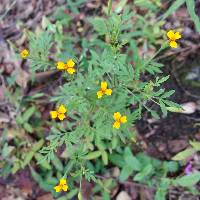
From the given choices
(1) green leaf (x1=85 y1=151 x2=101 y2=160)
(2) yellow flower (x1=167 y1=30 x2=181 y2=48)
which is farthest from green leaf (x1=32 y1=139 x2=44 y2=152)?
(2) yellow flower (x1=167 y1=30 x2=181 y2=48)

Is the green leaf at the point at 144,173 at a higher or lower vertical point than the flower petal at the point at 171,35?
lower

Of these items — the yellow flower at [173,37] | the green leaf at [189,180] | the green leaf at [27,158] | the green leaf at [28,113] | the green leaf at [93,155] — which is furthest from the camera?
the green leaf at [28,113]

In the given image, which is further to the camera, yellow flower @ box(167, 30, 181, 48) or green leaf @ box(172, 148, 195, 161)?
green leaf @ box(172, 148, 195, 161)

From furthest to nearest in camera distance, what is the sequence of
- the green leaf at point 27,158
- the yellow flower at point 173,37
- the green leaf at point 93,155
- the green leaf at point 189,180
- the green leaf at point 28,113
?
the green leaf at point 28,113 < the green leaf at point 27,158 < the green leaf at point 93,155 < the green leaf at point 189,180 < the yellow flower at point 173,37

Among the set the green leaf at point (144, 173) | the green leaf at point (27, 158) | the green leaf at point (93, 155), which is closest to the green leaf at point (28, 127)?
the green leaf at point (27, 158)

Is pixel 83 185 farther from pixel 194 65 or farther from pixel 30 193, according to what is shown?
pixel 194 65

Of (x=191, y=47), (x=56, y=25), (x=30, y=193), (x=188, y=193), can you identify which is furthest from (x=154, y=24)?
(x=30, y=193)

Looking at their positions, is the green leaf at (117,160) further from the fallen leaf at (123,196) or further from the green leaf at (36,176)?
the green leaf at (36,176)

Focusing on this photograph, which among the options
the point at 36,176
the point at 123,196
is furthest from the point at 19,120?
the point at 123,196

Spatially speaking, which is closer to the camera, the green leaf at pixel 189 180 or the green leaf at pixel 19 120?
the green leaf at pixel 189 180

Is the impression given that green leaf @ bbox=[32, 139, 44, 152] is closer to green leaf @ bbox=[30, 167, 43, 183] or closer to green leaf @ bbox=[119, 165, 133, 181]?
green leaf @ bbox=[30, 167, 43, 183]
